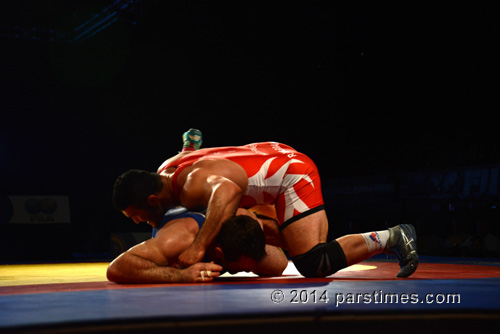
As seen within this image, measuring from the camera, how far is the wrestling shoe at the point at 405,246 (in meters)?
2.57

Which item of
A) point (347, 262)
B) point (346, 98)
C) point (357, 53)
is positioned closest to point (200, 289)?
point (347, 262)

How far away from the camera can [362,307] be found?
136 centimetres

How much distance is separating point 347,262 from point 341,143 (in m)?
8.08

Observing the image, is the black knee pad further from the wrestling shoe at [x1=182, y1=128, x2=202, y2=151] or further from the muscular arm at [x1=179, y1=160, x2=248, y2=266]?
the wrestling shoe at [x1=182, y1=128, x2=202, y2=151]

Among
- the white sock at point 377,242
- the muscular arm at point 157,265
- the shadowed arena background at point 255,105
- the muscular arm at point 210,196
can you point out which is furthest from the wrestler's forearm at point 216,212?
the shadowed arena background at point 255,105

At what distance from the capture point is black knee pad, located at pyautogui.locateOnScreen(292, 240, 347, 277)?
101 inches

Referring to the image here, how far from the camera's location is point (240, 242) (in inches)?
89.9

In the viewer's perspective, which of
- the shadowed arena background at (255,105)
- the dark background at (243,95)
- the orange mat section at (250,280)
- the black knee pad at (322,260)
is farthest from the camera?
the dark background at (243,95)

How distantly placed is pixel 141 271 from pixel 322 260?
843mm

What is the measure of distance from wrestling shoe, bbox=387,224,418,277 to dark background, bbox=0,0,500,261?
4959mm

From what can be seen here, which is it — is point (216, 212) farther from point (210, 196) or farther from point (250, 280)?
point (250, 280)

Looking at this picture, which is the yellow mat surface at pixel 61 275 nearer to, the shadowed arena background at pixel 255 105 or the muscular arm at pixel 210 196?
the muscular arm at pixel 210 196

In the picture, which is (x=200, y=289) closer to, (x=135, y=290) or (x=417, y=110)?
(x=135, y=290)

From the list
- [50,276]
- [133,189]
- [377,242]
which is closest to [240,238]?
[133,189]
